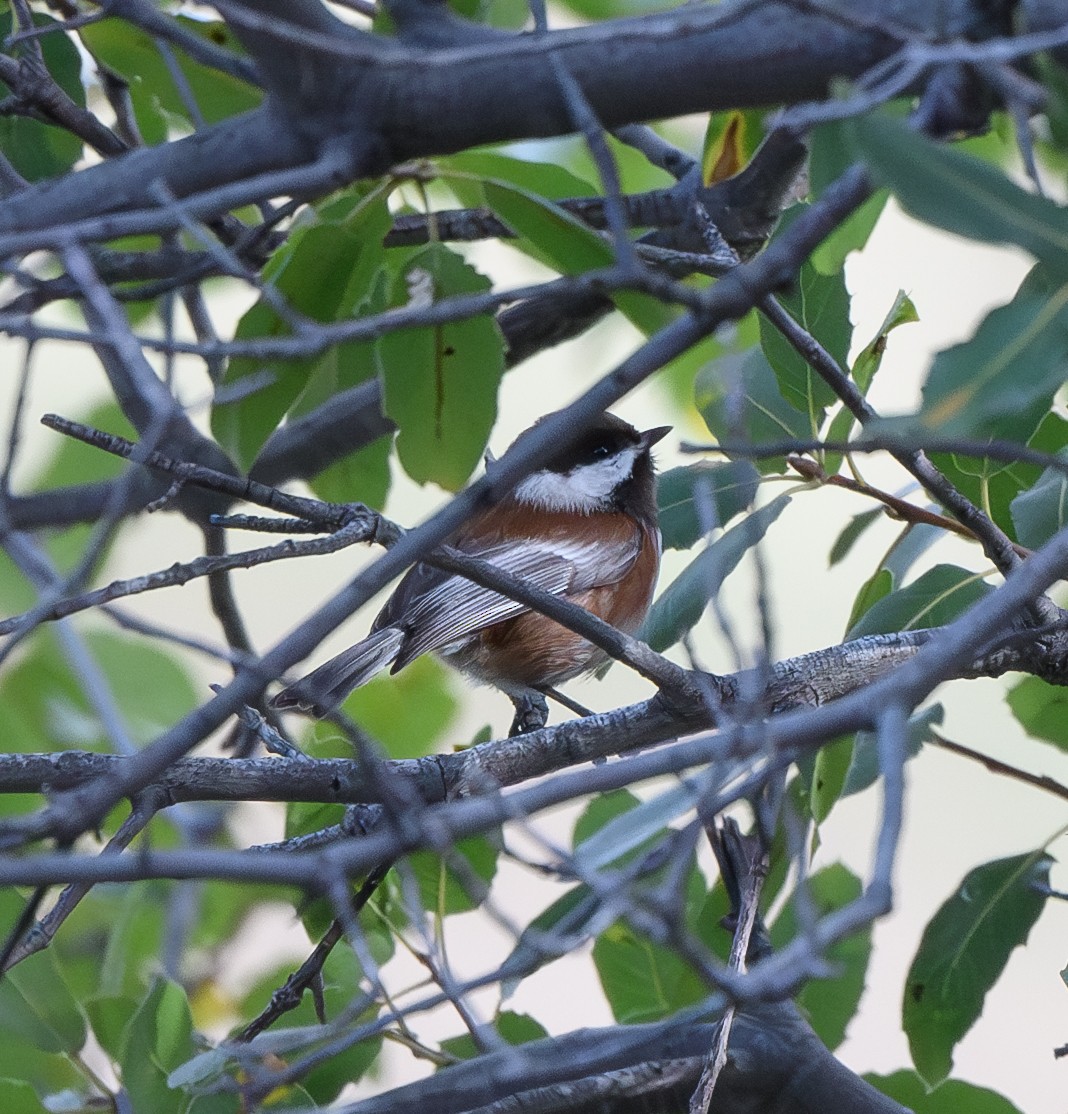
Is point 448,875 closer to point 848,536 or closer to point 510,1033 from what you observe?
point 510,1033

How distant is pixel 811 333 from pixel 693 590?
499 mm

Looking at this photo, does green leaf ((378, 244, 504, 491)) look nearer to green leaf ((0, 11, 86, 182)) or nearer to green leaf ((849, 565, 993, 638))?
green leaf ((849, 565, 993, 638))

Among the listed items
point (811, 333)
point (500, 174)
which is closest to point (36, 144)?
point (500, 174)

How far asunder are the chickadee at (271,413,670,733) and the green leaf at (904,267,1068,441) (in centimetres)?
221

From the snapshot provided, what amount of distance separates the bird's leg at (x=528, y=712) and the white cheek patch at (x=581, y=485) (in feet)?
2.31

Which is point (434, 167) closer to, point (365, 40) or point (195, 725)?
point (365, 40)

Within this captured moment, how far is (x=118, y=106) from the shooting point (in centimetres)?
291

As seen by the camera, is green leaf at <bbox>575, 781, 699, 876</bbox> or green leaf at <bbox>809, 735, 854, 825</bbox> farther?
green leaf at <bbox>809, 735, 854, 825</bbox>

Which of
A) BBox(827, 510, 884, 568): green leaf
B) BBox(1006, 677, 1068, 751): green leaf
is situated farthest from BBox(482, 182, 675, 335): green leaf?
BBox(1006, 677, 1068, 751): green leaf

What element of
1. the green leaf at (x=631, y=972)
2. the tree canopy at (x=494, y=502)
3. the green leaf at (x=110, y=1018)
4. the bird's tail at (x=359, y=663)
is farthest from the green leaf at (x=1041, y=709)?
the green leaf at (x=110, y=1018)

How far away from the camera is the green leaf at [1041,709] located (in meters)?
2.55

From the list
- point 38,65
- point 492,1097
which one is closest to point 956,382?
point 492,1097

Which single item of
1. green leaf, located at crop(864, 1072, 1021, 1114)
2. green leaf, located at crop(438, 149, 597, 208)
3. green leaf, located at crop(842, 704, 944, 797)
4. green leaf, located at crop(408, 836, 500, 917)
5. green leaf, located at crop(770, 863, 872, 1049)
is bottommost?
green leaf, located at crop(864, 1072, 1021, 1114)

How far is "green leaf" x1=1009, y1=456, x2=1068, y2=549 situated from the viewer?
227 centimetres
